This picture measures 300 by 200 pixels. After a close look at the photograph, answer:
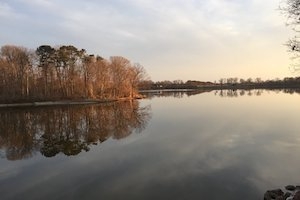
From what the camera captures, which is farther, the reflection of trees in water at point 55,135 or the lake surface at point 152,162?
the reflection of trees in water at point 55,135

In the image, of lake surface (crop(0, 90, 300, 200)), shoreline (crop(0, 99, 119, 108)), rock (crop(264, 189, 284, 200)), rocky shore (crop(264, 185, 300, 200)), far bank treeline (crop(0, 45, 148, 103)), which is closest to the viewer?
rocky shore (crop(264, 185, 300, 200))

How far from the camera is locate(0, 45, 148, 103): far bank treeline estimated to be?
63781 millimetres

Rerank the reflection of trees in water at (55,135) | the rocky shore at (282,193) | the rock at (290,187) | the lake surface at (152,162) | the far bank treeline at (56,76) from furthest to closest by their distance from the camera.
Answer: the far bank treeline at (56,76)
the reflection of trees in water at (55,135)
the lake surface at (152,162)
the rock at (290,187)
the rocky shore at (282,193)

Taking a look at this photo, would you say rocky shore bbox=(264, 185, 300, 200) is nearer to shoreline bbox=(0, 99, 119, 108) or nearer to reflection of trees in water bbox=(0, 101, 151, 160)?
reflection of trees in water bbox=(0, 101, 151, 160)

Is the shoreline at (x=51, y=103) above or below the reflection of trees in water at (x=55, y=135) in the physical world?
above

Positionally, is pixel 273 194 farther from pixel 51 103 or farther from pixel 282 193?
pixel 51 103

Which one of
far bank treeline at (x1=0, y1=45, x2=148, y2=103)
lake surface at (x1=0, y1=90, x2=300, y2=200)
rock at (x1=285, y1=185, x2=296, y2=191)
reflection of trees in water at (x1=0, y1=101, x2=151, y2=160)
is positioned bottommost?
reflection of trees in water at (x1=0, y1=101, x2=151, y2=160)

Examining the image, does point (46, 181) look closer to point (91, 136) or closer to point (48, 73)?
point (91, 136)

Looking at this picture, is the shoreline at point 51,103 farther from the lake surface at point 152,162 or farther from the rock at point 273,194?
the rock at point 273,194

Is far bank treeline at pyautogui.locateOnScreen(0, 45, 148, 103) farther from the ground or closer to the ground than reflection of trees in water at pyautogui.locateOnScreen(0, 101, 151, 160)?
farther from the ground

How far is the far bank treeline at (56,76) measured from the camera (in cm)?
6378

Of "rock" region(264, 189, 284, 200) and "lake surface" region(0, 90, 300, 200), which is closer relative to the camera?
"rock" region(264, 189, 284, 200)

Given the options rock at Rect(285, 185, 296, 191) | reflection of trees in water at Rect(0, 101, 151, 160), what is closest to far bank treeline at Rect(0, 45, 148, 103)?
reflection of trees in water at Rect(0, 101, 151, 160)

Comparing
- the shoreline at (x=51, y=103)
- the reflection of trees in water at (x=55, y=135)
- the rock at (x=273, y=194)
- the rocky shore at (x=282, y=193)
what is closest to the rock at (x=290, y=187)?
the rocky shore at (x=282, y=193)
